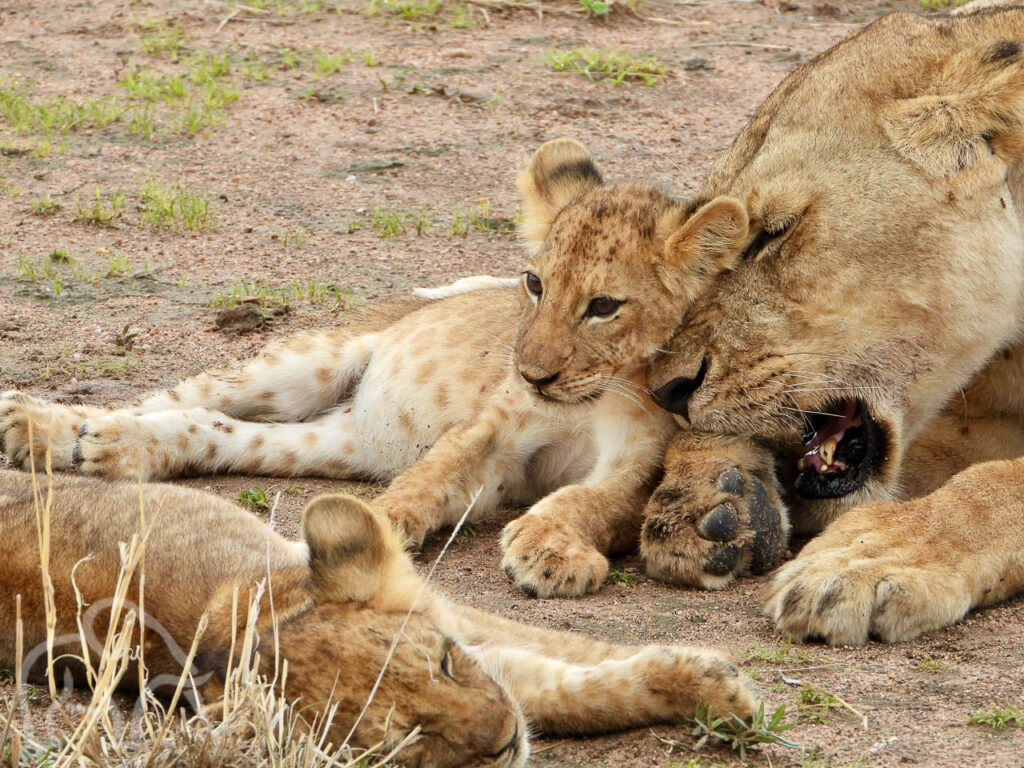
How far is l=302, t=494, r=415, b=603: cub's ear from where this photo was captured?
9.57 ft

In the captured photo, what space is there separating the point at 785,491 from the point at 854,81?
1154 millimetres

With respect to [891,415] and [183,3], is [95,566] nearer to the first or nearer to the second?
[891,415]

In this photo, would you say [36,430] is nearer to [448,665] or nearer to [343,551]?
[343,551]

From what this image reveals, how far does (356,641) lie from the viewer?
2.80 m

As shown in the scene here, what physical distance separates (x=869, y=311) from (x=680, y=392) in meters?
0.54

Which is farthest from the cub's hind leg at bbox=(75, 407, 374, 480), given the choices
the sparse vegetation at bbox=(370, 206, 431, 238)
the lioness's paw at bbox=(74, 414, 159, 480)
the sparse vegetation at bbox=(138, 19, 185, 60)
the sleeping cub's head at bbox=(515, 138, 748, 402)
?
the sparse vegetation at bbox=(138, 19, 185, 60)

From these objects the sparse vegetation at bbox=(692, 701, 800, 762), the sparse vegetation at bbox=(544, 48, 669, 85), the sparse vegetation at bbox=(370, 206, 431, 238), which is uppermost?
the sparse vegetation at bbox=(544, 48, 669, 85)

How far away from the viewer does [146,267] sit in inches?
269

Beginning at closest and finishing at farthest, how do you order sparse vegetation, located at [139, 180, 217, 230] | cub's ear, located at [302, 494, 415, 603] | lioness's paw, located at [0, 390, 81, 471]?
1. cub's ear, located at [302, 494, 415, 603]
2. lioness's paw, located at [0, 390, 81, 471]
3. sparse vegetation, located at [139, 180, 217, 230]

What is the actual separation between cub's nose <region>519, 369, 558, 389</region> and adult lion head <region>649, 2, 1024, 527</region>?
11.0 inches

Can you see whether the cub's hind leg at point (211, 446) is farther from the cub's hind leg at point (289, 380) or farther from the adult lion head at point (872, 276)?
the adult lion head at point (872, 276)

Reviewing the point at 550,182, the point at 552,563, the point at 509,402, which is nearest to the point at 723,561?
the point at 552,563

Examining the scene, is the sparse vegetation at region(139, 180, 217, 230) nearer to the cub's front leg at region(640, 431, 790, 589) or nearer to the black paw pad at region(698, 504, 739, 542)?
the cub's front leg at region(640, 431, 790, 589)

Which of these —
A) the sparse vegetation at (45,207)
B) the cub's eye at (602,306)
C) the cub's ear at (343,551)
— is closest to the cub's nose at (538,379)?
the cub's eye at (602,306)
